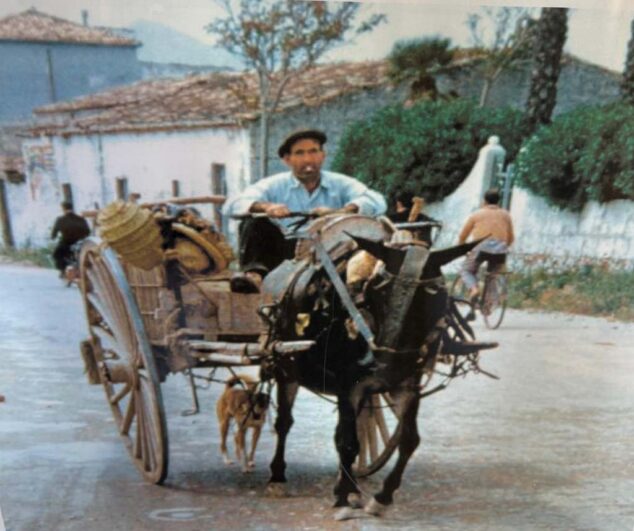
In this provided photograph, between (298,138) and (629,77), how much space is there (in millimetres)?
979

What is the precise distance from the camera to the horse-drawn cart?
2412 millimetres

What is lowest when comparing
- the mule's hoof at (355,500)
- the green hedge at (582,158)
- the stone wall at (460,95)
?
the mule's hoof at (355,500)

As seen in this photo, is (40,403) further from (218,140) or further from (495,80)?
(495,80)

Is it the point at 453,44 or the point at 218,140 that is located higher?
the point at 453,44

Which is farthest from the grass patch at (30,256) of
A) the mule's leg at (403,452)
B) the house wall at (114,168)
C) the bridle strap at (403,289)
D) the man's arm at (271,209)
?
the mule's leg at (403,452)

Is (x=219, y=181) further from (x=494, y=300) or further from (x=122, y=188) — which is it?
Result: (x=494, y=300)

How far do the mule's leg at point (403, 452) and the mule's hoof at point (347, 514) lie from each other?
0.03m

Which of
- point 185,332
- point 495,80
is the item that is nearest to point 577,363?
point 495,80

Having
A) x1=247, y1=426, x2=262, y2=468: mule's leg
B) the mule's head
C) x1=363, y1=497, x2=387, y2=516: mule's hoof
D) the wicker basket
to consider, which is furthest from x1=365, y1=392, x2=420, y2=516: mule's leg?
the wicker basket

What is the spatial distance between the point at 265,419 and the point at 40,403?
0.69 meters

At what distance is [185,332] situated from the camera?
251 cm

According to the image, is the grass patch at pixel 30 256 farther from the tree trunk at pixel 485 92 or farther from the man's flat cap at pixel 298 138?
the tree trunk at pixel 485 92

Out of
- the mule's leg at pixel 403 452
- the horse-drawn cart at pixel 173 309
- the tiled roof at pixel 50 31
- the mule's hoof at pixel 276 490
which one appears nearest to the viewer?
the tiled roof at pixel 50 31

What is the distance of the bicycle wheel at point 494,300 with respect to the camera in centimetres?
250
